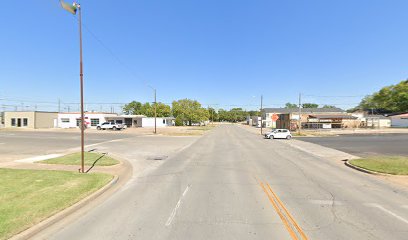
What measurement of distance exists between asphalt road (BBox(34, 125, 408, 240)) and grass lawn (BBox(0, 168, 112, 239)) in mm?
876

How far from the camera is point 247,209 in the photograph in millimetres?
7512

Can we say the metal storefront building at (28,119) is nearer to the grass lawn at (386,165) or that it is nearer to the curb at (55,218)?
the curb at (55,218)

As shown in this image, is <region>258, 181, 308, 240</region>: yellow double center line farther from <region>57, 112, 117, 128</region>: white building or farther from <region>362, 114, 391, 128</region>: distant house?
<region>362, 114, 391, 128</region>: distant house

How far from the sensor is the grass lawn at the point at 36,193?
6273mm

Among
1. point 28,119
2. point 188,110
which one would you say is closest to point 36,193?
point 28,119

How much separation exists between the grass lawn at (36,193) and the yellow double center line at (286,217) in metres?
6.39

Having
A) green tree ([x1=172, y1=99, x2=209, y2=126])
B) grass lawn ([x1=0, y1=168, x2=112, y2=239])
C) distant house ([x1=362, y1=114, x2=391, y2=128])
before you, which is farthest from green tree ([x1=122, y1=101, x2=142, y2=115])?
grass lawn ([x1=0, y1=168, x2=112, y2=239])

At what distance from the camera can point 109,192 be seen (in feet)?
31.6

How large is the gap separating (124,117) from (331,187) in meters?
72.6

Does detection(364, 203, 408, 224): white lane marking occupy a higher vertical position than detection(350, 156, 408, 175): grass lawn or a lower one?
lower

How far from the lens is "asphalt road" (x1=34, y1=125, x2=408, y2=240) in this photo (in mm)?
5965

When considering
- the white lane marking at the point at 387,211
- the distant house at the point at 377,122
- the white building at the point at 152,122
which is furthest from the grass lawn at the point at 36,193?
the distant house at the point at 377,122

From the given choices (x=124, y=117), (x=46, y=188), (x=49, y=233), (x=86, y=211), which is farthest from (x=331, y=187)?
(x=124, y=117)

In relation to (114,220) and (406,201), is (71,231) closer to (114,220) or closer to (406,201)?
(114,220)
